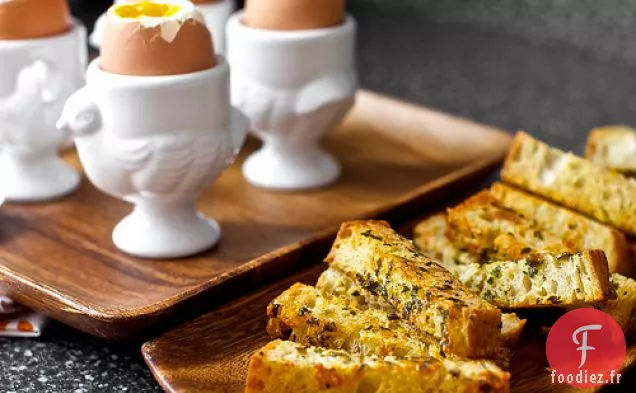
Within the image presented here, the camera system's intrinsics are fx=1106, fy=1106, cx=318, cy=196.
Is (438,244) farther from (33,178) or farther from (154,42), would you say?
(33,178)

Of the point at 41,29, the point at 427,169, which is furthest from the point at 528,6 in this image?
the point at 41,29

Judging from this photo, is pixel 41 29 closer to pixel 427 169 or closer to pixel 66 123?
pixel 66 123

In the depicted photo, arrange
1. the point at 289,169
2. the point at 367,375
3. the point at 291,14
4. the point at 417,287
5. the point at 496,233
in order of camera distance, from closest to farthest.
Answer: the point at 367,375 < the point at 417,287 < the point at 496,233 < the point at 291,14 < the point at 289,169

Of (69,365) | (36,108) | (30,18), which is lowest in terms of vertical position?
(69,365)

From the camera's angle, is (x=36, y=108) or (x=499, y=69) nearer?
(x=36, y=108)

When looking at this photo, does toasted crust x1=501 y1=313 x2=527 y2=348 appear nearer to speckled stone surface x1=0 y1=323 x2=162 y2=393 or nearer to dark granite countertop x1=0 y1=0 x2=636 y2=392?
speckled stone surface x1=0 y1=323 x2=162 y2=393

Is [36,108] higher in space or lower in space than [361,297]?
higher

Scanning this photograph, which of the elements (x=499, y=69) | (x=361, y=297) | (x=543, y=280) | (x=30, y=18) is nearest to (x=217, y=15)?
(x=30, y=18)
